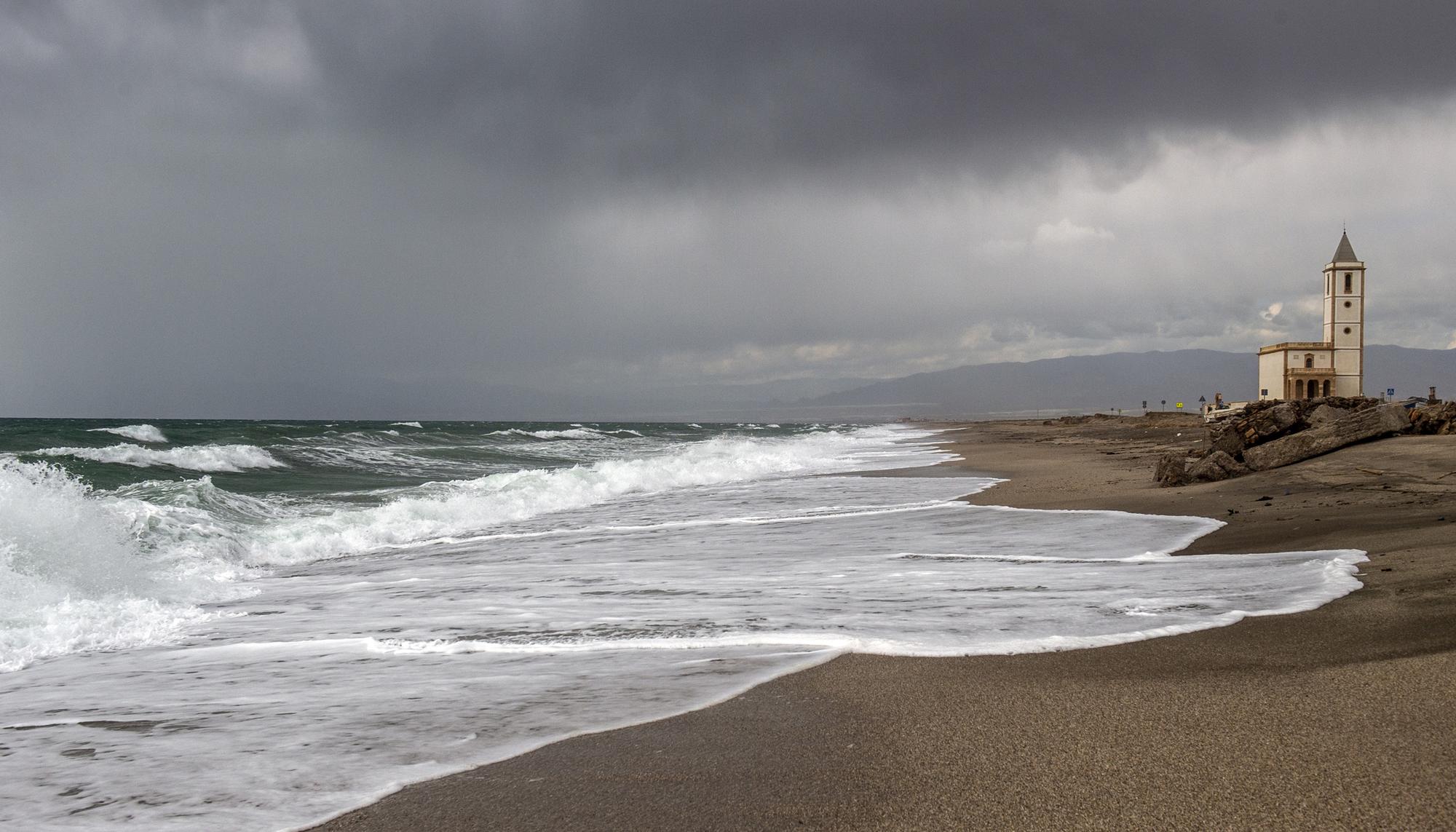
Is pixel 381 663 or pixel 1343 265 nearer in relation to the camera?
pixel 381 663

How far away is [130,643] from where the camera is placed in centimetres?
565

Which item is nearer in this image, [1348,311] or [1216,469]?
[1216,469]

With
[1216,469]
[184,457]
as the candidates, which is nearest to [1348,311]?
[1216,469]

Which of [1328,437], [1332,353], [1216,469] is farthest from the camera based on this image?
[1332,353]

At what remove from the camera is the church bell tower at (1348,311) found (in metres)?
54.5

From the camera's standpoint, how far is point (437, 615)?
6.23 metres

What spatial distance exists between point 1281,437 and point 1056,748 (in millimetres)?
13999

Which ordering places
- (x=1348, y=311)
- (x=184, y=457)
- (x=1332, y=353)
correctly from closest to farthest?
(x=184, y=457) → (x=1332, y=353) → (x=1348, y=311)

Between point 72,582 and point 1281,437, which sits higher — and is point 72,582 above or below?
below

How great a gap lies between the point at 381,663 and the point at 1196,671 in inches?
172

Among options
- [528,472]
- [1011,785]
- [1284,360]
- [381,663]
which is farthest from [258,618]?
[1284,360]

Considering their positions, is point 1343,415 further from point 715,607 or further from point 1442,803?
point 1442,803

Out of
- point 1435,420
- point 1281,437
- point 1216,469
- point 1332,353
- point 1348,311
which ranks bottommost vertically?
point 1216,469

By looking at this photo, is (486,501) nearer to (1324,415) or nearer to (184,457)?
(184,457)
